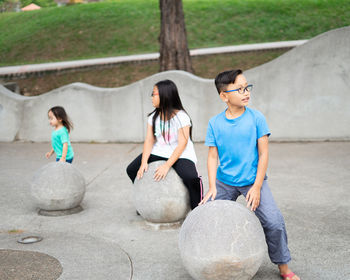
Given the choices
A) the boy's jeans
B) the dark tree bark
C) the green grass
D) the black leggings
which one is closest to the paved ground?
the boy's jeans

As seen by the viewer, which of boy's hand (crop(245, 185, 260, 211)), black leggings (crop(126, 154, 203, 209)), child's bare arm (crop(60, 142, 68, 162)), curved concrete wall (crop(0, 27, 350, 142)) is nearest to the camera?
boy's hand (crop(245, 185, 260, 211))

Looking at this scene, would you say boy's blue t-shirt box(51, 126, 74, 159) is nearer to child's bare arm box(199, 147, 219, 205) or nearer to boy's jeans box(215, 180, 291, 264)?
child's bare arm box(199, 147, 219, 205)

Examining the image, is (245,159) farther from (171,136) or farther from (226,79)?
(171,136)

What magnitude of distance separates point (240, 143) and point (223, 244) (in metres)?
0.83

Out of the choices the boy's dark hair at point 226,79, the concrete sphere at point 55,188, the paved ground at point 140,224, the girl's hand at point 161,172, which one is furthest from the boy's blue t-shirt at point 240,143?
the concrete sphere at point 55,188

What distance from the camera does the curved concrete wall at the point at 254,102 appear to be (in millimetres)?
9719

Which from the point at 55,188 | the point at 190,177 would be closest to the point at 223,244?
the point at 190,177

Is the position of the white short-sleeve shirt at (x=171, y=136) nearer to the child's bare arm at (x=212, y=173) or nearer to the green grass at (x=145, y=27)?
the child's bare arm at (x=212, y=173)

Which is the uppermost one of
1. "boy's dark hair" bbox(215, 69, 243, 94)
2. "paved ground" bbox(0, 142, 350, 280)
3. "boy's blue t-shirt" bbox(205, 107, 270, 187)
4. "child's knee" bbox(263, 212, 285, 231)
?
"boy's dark hair" bbox(215, 69, 243, 94)

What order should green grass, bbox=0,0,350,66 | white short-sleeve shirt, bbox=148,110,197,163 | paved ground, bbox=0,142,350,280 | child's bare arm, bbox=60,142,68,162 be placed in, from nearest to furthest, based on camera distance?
paved ground, bbox=0,142,350,280 → white short-sleeve shirt, bbox=148,110,197,163 → child's bare arm, bbox=60,142,68,162 → green grass, bbox=0,0,350,66

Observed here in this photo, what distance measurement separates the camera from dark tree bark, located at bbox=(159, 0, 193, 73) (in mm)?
12547

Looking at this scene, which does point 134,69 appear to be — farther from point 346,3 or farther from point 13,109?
point 346,3

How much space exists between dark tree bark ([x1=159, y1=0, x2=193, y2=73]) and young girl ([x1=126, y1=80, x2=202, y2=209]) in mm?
7253

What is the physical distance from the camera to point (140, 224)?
226 inches
